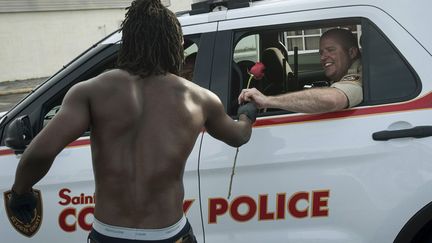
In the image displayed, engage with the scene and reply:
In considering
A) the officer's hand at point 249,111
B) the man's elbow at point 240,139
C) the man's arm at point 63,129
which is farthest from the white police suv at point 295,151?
the man's arm at point 63,129

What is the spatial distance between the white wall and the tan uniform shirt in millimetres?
19389

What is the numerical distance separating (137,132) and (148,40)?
344 mm

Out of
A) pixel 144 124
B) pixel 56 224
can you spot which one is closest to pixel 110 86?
pixel 144 124

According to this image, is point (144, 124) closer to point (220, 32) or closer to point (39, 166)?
point (39, 166)

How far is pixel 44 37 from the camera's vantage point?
21.0 m

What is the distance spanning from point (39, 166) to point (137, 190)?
357 mm

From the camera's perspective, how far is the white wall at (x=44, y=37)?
805 inches

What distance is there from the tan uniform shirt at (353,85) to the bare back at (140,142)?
3.28 feet

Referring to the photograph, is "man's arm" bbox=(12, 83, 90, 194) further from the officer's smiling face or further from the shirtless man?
the officer's smiling face

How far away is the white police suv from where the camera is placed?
260cm

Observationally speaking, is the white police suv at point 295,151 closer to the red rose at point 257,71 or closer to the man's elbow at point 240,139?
the red rose at point 257,71

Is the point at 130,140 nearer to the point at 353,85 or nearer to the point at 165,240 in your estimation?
the point at 165,240

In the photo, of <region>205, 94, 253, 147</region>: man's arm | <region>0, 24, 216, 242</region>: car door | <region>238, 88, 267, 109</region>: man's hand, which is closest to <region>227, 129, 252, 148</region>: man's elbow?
<region>205, 94, 253, 147</region>: man's arm

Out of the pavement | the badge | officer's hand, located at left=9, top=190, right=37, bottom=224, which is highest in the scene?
officer's hand, located at left=9, top=190, right=37, bottom=224
